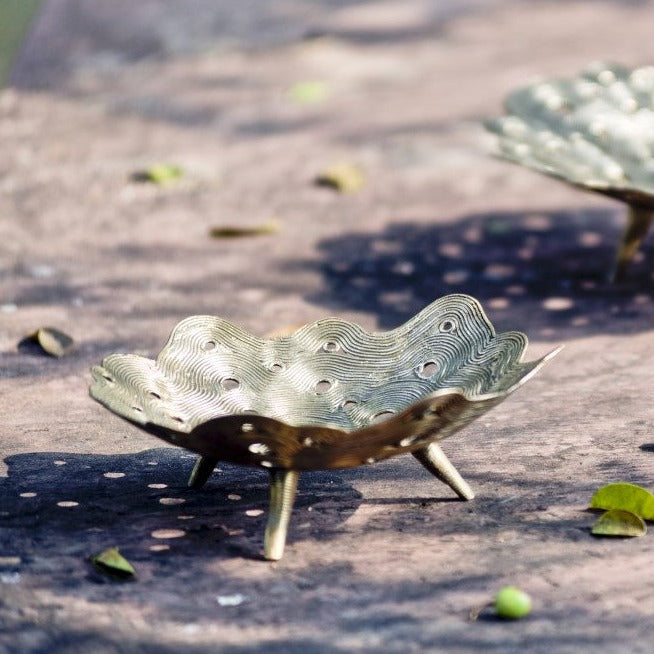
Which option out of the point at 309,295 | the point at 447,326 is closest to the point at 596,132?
the point at 309,295

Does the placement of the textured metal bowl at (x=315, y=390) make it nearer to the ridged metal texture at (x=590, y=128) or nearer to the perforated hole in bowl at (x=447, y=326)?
the perforated hole in bowl at (x=447, y=326)

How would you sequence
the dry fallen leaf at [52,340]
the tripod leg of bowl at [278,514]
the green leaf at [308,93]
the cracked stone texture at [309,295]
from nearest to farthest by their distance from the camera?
the cracked stone texture at [309,295] < the tripod leg of bowl at [278,514] < the dry fallen leaf at [52,340] < the green leaf at [308,93]

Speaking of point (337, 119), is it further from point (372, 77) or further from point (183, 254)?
point (183, 254)

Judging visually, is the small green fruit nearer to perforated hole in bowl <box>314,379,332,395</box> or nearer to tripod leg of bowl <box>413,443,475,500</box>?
tripod leg of bowl <box>413,443,475,500</box>

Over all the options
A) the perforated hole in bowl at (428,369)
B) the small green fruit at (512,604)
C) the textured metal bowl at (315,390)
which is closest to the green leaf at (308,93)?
the textured metal bowl at (315,390)

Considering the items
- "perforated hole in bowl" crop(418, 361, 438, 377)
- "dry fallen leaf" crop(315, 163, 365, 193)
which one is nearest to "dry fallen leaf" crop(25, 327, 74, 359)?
"perforated hole in bowl" crop(418, 361, 438, 377)
